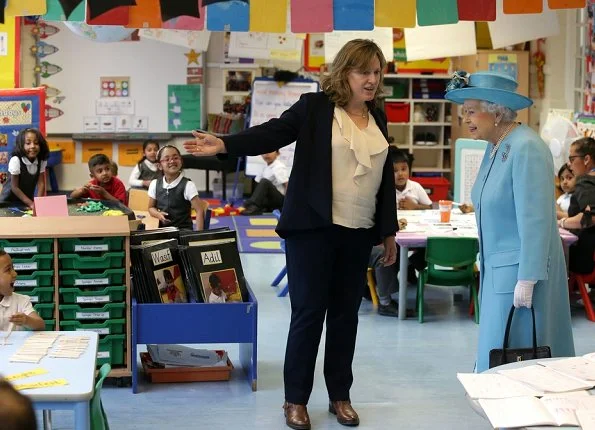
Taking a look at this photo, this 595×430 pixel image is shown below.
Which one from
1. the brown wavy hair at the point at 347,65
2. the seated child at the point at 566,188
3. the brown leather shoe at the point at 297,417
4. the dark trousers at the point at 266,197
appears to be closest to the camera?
the brown wavy hair at the point at 347,65

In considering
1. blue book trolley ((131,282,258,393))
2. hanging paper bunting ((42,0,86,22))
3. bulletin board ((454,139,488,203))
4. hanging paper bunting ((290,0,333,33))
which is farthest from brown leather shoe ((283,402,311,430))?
bulletin board ((454,139,488,203))

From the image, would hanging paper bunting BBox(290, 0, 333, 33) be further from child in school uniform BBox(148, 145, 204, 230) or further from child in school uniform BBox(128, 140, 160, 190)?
child in school uniform BBox(128, 140, 160, 190)

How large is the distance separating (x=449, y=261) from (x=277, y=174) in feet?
16.4

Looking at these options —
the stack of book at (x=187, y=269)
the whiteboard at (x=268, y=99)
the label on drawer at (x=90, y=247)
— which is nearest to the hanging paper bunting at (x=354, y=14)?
the stack of book at (x=187, y=269)

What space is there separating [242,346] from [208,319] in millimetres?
498

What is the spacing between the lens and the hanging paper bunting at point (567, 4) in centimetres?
700

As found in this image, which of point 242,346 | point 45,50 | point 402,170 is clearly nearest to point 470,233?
point 402,170

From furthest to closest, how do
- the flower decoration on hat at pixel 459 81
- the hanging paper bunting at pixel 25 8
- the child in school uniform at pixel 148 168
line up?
the child in school uniform at pixel 148 168, the hanging paper bunting at pixel 25 8, the flower decoration on hat at pixel 459 81

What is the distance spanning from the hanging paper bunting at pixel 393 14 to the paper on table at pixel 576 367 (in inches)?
148

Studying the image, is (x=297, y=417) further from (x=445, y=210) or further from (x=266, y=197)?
(x=266, y=197)

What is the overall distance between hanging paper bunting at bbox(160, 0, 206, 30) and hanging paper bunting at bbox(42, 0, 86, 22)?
1.77 feet

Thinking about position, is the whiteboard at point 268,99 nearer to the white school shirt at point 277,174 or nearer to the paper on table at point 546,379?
the white school shirt at point 277,174

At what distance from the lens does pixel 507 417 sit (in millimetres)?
3043

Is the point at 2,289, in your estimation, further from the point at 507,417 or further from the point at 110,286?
the point at 507,417
